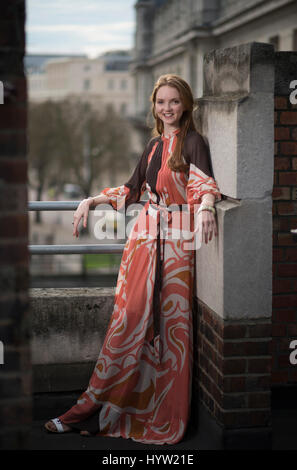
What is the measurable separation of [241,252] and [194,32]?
36685 mm

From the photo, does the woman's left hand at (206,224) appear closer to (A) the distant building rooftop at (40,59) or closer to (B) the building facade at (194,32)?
(B) the building facade at (194,32)

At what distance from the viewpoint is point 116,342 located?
4355 mm

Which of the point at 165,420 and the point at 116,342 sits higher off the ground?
the point at 116,342

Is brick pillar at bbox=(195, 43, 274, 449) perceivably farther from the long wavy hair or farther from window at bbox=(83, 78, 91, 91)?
window at bbox=(83, 78, 91, 91)

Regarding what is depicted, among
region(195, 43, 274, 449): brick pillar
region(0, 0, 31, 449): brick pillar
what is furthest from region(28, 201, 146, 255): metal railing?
region(0, 0, 31, 449): brick pillar

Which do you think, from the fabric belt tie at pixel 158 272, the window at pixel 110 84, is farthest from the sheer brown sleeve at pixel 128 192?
the window at pixel 110 84

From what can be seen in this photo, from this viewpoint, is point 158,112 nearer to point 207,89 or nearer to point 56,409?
point 207,89

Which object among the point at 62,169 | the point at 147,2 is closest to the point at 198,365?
the point at 62,169

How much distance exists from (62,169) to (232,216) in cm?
4886

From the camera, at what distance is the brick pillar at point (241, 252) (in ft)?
12.6

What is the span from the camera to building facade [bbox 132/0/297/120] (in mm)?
29391

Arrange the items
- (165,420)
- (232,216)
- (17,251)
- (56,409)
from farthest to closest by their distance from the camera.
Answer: (56,409) → (165,420) → (232,216) → (17,251)

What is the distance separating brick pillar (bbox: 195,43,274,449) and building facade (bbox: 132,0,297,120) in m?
24.8

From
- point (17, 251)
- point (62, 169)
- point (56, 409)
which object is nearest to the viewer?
point (17, 251)
